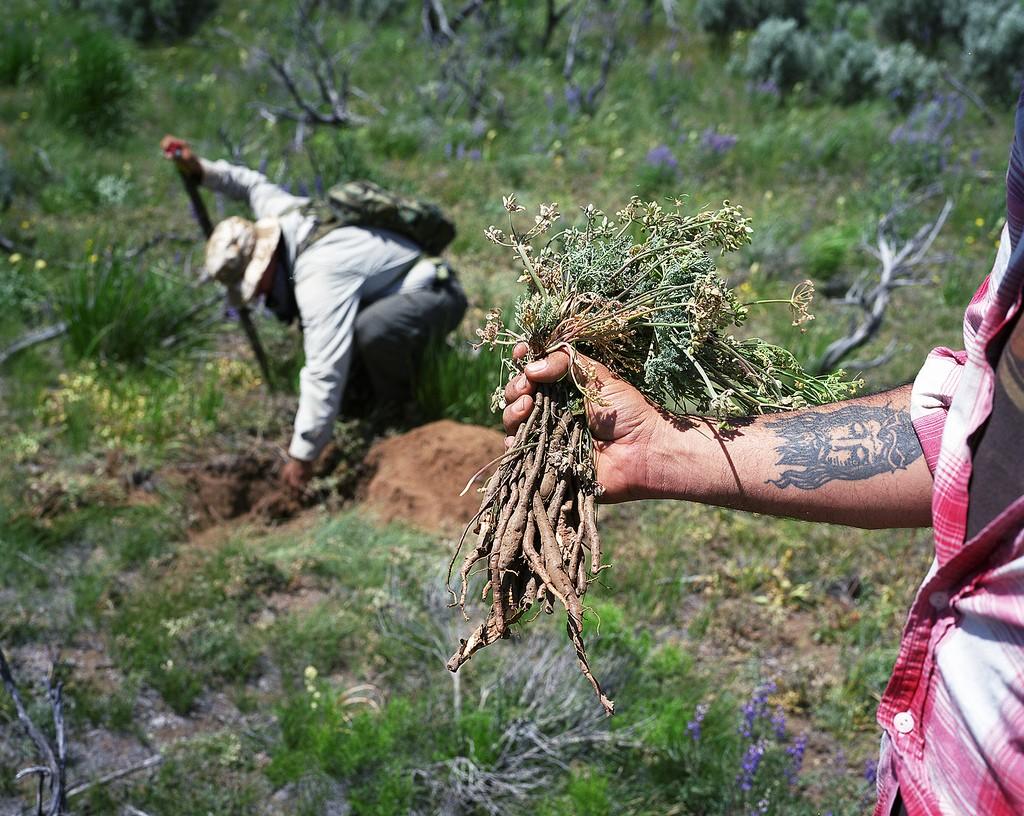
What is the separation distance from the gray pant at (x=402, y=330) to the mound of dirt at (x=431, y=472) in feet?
1.13

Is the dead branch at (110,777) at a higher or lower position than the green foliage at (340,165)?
lower

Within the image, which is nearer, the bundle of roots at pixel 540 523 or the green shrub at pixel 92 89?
the bundle of roots at pixel 540 523

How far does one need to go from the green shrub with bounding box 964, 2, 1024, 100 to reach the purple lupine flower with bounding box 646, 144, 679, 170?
380cm

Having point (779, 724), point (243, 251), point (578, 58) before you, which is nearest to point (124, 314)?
point (243, 251)

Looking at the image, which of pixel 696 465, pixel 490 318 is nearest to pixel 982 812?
pixel 696 465

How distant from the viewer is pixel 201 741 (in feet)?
10.4

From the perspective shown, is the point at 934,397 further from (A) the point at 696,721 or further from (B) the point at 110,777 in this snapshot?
(B) the point at 110,777

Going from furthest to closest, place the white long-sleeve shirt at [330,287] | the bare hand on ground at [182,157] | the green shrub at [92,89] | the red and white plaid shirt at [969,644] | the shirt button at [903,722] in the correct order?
the green shrub at [92,89], the bare hand on ground at [182,157], the white long-sleeve shirt at [330,287], the shirt button at [903,722], the red and white plaid shirt at [969,644]

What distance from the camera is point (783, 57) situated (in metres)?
9.47

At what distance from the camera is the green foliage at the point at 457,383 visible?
A: 196 inches

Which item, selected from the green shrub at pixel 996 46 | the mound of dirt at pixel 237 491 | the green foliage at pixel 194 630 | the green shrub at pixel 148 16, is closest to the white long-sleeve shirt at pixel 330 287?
the mound of dirt at pixel 237 491

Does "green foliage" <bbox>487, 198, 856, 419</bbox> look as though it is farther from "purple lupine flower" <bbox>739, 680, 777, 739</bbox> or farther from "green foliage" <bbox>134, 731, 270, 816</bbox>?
"green foliage" <bbox>134, 731, 270, 816</bbox>

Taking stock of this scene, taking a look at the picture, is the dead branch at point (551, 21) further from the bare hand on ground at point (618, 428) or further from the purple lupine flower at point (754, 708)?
the bare hand on ground at point (618, 428)

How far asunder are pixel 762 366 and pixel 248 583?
2584 mm
